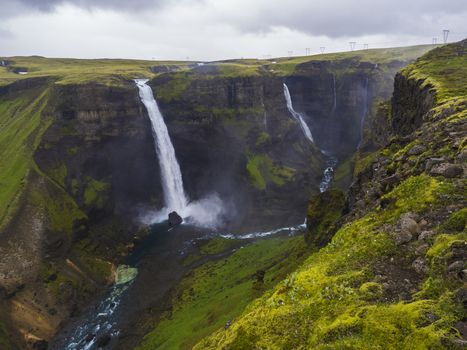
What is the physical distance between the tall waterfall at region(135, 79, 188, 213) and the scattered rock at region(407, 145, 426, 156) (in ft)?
274

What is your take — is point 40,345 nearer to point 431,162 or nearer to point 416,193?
point 416,193

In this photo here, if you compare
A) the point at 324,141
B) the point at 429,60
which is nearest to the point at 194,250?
the point at 429,60

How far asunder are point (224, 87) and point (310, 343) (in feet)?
387

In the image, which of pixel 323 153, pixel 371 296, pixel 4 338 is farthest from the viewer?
pixel 323 153

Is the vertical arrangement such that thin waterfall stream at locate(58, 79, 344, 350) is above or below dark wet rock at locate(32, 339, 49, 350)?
above

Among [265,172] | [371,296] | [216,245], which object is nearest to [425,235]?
[371,296]

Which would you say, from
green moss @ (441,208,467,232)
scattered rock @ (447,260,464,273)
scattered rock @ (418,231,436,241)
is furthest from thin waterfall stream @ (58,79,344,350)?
scattered rock @ (447,260,464,273)

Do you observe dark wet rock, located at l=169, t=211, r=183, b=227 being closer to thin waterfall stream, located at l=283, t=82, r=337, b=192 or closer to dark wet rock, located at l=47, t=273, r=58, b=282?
dark wet rock, located at l=47, t=273, r=58, b=282

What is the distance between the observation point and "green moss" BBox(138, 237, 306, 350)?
155 feet

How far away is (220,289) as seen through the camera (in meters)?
64.8

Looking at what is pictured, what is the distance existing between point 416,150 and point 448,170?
5397 mm

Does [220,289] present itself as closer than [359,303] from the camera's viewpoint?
No

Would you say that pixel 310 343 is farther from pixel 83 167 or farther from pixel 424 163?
pixel 83 167

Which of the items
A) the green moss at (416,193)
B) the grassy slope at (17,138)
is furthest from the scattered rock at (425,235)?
the grassy slope at (17,138)
